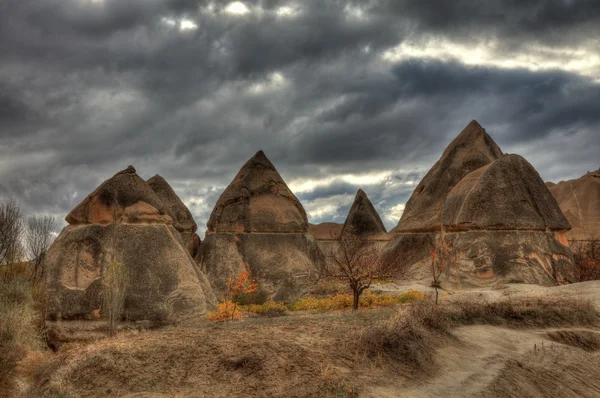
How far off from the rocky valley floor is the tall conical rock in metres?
11.8

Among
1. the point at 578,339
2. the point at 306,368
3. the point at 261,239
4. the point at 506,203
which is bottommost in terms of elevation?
the point at 578,339

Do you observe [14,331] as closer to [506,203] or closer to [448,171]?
[506,203]

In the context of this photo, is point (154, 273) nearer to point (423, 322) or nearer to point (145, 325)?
point (145, 325)

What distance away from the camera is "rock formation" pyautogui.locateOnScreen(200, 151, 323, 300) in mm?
15438

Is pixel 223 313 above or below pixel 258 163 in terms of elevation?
below

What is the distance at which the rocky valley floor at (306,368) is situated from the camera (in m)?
5.32

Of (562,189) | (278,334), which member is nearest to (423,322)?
(278,334)

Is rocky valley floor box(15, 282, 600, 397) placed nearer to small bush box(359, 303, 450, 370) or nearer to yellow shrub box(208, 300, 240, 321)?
small bush box(359, 303, 450, 370)

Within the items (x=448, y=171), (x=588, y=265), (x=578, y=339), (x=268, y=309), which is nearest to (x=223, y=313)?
(x=268, y=309)

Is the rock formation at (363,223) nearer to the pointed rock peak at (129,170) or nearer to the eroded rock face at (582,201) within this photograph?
the eroded rock face at (582,201)

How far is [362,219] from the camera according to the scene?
32125mm

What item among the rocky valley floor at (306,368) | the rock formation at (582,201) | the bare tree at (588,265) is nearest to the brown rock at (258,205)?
the rocky valley floor at (306,368)

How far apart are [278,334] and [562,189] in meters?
45.6

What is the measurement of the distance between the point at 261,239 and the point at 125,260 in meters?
6.10
